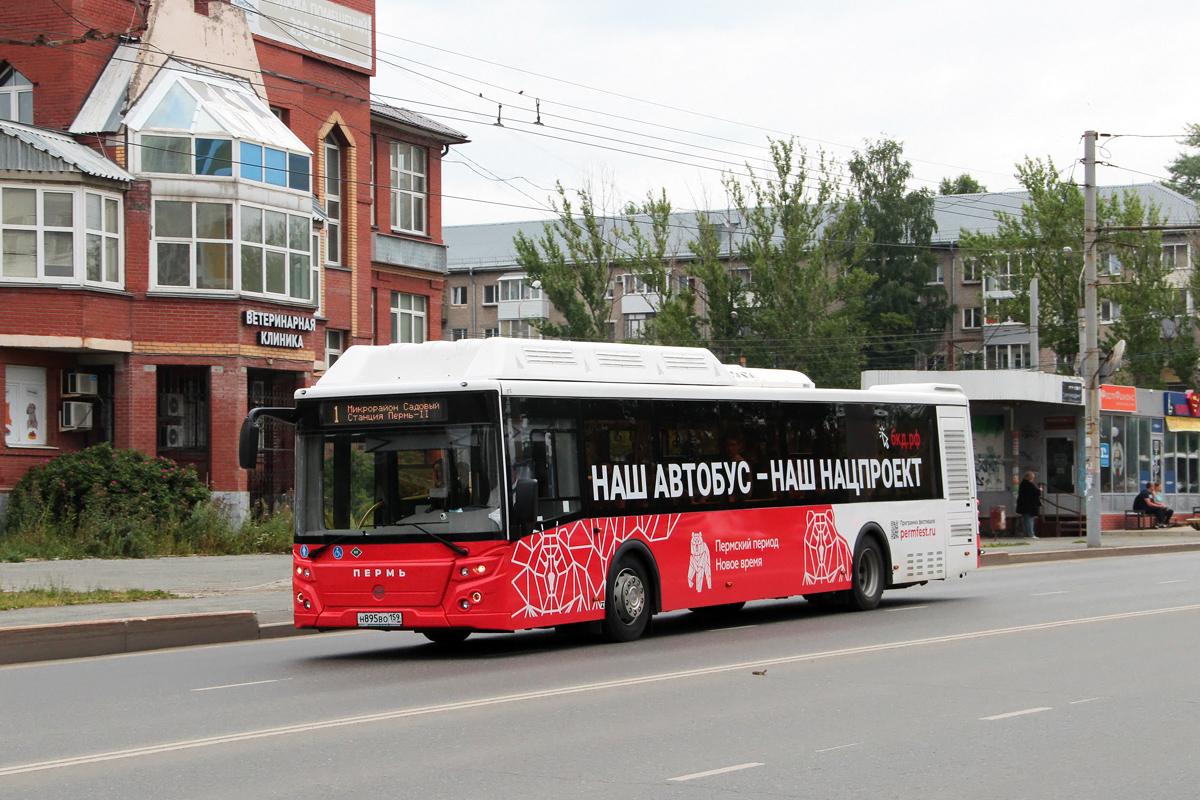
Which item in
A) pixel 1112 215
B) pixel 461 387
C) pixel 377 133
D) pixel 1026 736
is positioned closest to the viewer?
pixel 1026 736

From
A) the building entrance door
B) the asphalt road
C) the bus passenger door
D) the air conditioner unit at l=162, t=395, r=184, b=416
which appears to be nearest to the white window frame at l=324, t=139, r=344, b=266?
the air conditioner unit at l=162, t=395, r=184, b=416

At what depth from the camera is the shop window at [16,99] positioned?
31.9m

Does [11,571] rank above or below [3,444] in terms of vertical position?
below

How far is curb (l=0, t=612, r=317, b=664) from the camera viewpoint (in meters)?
13.7

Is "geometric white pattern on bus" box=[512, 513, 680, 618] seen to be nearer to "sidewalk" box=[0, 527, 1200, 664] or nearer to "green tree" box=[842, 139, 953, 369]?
"sidewalk" box=[0, 527, 1200, 664]

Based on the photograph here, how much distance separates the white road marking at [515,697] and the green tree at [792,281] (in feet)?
159

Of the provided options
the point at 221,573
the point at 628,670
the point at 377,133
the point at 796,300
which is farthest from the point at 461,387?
the point at 796,300

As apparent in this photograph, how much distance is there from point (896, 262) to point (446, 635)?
2876 inches

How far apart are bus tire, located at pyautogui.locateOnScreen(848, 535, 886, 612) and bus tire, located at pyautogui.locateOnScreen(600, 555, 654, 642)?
13.4 feet

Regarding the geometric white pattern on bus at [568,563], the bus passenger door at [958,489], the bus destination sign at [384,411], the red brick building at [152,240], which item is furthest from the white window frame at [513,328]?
the bus destination sign at [384,411]

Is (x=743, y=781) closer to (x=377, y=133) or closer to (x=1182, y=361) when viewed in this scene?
(x=377, y=133)

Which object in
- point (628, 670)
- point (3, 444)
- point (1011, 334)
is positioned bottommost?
point (628, 670)

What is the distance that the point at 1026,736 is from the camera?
29.4ft

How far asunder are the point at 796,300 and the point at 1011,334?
2433 cm
